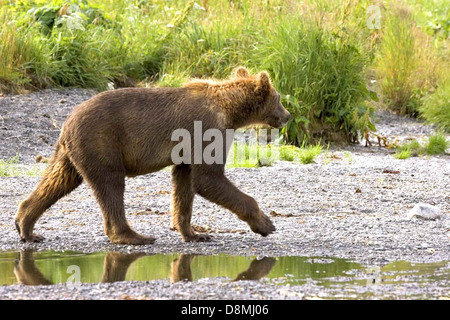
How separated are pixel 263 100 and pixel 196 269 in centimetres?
240

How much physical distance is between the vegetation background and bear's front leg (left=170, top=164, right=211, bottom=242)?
5539 mm

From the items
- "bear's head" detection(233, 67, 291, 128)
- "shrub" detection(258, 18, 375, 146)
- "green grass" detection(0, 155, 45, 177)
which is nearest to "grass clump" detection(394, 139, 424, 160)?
"shrub" detection(258, 18, 375, 146)

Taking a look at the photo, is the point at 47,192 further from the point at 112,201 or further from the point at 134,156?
the point at 134,156

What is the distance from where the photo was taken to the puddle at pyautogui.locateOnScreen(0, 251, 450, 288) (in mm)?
6328

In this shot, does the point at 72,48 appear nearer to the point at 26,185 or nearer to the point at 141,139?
the point at 26,185

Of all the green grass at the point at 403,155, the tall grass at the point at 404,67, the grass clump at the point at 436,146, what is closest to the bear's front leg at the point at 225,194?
the green grass at the point at 403,155

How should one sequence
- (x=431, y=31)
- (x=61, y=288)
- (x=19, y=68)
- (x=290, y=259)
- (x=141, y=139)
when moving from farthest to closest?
1. (x=431, y=31)
2. (x=19, y=68)
3. (x=141, y=139)
4. (x=290, y=259)
5. (x=61, y=288)

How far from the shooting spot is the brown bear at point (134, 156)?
750 cm

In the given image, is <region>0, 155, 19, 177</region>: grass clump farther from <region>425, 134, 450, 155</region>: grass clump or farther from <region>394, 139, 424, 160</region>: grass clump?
<region>425, 134, 450, 155</region>: grass clump

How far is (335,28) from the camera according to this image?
46.4 feet

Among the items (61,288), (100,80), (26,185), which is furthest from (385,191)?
(100,80)

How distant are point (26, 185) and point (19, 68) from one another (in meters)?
5.08

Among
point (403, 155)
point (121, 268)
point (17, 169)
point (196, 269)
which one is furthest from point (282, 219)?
point (403, 155)

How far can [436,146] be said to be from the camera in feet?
44.4
